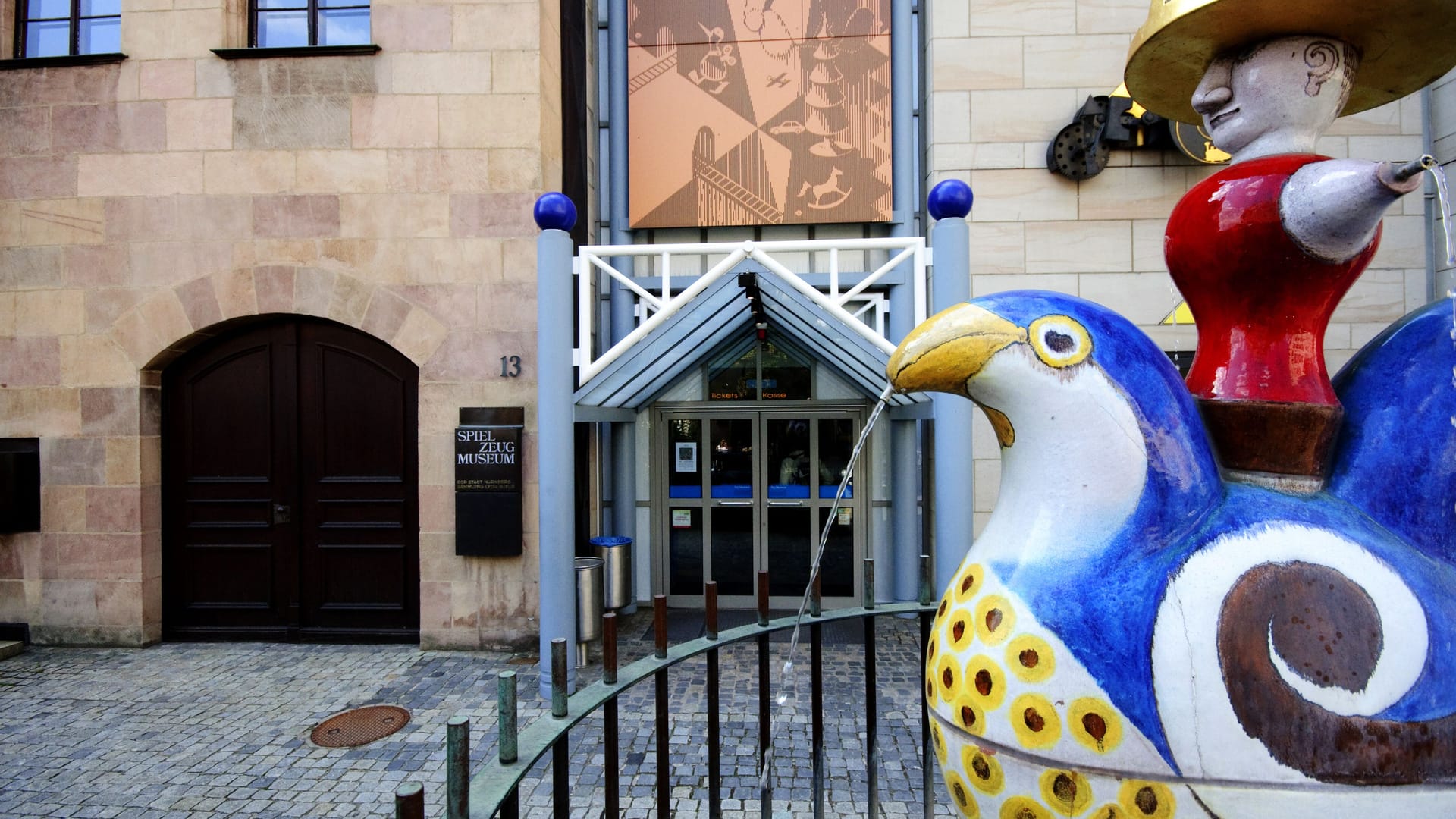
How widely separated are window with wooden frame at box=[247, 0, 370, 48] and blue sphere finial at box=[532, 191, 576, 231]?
316 centimetres

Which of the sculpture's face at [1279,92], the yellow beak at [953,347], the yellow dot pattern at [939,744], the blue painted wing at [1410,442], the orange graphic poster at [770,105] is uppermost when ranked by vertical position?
the orange graphic poster at [770,105]

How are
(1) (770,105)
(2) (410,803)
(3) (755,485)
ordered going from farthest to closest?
(3) (755,485)
(1) (770,105)
(2) (410,803)

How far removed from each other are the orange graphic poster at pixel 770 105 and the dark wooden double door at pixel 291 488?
345cm

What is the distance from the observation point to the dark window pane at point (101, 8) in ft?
20.5

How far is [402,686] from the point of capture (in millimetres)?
5059

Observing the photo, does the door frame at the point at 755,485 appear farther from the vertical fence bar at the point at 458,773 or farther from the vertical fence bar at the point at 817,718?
the vertical fence bar at the point at 458,773

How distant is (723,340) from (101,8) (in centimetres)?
647

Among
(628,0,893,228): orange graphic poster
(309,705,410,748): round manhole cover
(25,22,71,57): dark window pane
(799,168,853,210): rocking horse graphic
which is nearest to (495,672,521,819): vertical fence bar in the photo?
(309,705,410,748): round manhole cover

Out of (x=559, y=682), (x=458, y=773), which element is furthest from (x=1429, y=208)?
(x=458, y=773)

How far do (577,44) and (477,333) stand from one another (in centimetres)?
306

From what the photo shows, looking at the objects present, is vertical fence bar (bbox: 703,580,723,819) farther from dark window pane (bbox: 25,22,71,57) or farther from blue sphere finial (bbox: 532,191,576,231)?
dark window pane (bbox: 25,22,71,57)

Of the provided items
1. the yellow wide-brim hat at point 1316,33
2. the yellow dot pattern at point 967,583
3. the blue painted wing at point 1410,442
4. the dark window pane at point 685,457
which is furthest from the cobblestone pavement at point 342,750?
the yellow wide-brim hat at point 1316,33

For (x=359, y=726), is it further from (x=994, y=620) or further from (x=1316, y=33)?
(x=1316, y=33)

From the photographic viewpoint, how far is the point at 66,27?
6297 mm
